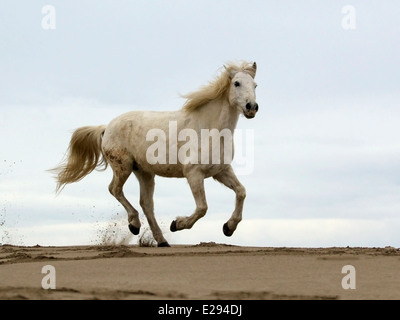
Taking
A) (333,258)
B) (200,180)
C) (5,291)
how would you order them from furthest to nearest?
(200,180) < (333,258) < (5,291)

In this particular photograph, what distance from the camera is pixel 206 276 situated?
727cm

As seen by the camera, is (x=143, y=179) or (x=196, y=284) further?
(x=143, y=179)

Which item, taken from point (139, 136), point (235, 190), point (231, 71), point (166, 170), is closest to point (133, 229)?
point (166, 170)

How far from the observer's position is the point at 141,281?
6984 mm

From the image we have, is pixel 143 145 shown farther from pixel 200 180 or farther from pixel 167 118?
pixel 200 180

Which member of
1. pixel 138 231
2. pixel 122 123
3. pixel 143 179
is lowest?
pixel 138 231

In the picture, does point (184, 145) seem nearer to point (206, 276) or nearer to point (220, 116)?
point (220, 116)

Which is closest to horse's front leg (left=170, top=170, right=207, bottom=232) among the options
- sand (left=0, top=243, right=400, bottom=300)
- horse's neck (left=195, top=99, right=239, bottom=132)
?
horse's neck (left=195, top=99, right=239, bottom=132)

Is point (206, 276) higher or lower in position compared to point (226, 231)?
lower

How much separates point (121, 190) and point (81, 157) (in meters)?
1.32

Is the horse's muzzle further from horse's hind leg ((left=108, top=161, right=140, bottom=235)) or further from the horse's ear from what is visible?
horse's hind leg ((left=108, top=161, right=140, bottom=235))

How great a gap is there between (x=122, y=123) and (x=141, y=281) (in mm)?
5146

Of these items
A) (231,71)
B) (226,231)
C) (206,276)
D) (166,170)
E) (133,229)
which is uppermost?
(231,71)
